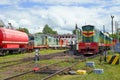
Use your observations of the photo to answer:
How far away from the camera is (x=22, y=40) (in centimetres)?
4659

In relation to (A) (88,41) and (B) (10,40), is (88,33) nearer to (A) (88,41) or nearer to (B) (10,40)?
(A) (88,41)

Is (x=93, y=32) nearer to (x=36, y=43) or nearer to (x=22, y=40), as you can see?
(x=22, y=40)

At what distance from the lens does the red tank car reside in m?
37.6

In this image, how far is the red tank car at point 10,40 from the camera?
37562mm

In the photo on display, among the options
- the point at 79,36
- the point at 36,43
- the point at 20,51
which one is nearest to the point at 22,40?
the point at 20,51

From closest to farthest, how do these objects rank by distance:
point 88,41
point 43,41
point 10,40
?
point 88,41, point 10,40, point 43,41

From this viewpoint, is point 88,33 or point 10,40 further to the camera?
point 10,40

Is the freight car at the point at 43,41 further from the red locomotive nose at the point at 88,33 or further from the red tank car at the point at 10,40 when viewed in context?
the red locomotive nose at the point at 88,33

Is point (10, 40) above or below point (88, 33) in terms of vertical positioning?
below

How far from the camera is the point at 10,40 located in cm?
4012

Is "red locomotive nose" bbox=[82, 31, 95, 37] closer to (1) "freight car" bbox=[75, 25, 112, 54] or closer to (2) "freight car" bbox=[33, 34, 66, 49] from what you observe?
(1) "freight car" bbox=[75, 25, 112, 54]

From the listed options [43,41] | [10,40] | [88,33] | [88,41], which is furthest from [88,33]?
[43,41]

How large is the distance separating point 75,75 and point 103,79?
2.12 m

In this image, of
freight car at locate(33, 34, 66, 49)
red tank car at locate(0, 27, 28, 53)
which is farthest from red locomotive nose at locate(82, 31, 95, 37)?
freight car at locate(33, 34, 66, 49)
